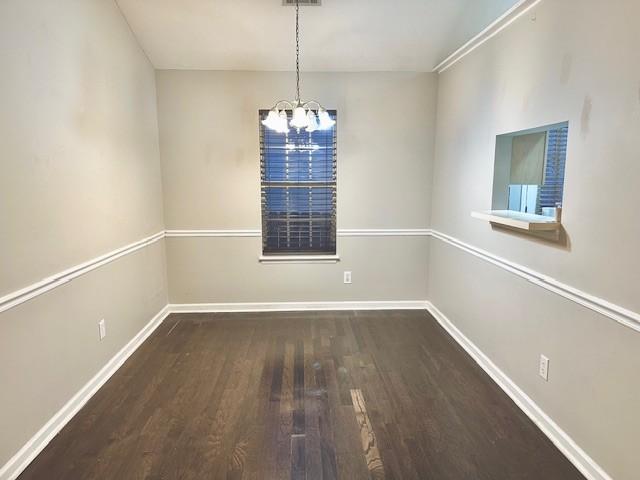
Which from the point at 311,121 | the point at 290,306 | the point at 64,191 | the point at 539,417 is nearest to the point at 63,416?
the point at 64,191

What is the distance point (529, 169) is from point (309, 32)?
81.0 inches

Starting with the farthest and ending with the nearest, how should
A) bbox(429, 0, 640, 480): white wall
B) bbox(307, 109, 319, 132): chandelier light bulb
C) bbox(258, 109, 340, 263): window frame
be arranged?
bbox(258, 109, 340, 263): window frame, bbox(307, 109, 319, 132): chandelier light bulb, bbox(429, 0, 640, 480): white wall

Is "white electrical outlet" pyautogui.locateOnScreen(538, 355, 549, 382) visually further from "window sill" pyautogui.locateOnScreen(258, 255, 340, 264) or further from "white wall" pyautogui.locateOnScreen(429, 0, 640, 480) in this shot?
"window sill" pyautogui.locateOnScreen(258, 255, 340, 264)

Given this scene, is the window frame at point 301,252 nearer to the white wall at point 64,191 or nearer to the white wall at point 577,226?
the white wall at point 64,191

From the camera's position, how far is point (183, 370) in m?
2.76

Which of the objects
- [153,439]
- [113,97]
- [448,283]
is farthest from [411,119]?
[153,439]

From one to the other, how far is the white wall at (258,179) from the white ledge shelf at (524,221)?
1378 millimetres

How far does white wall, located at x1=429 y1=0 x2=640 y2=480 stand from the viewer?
5.12 feet

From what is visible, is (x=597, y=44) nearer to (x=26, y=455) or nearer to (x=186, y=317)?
(x=26, y=455)

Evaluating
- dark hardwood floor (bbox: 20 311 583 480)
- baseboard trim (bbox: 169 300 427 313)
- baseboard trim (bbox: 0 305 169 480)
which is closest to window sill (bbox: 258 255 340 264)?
baseboard trim (bbox: 169 300 427 313)

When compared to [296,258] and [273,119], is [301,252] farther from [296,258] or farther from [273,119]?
[273,119]

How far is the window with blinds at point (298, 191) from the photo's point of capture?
149 inches

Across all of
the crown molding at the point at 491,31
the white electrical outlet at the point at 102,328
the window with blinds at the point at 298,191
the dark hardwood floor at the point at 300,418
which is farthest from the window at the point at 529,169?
the white electrical outlet at the point at 102,328

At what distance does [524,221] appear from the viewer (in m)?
2.08
